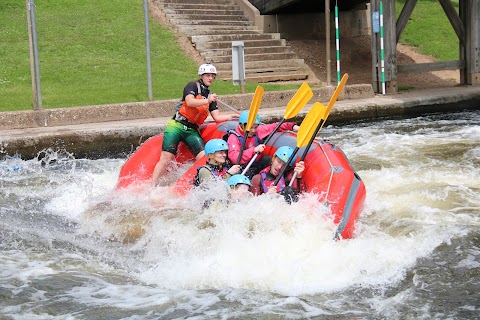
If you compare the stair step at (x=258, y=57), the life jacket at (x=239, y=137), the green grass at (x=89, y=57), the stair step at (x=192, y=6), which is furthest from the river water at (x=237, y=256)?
the stair step at (x=192, y=6)

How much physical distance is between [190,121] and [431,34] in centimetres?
1262

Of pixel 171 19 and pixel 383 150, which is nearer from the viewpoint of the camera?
pixel 383 150

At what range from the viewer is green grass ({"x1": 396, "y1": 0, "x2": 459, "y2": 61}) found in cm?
1727

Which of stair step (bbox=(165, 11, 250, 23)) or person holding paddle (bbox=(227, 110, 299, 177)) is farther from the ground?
stair step (bbox=(165, 11, 250, 23))

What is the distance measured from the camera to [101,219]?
261 inches

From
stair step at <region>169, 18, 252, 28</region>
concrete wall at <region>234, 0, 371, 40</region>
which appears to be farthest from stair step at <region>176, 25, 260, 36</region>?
concrete wall at <region>234, 0, 371, 40</region>

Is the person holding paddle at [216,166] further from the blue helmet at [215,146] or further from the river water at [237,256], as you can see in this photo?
the river water at [237,256]

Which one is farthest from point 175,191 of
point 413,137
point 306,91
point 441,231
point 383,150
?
point 413,137

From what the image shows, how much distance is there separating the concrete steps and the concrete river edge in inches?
98.5

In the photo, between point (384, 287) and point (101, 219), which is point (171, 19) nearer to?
point (101, 219)

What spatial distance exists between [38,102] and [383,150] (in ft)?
15.4

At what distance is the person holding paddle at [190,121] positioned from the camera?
6988mm

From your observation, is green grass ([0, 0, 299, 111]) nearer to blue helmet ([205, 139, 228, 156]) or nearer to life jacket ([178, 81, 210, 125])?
life jacket ([178, 81, 210, 125])

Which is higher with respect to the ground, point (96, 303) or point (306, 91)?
point (306, 91)
